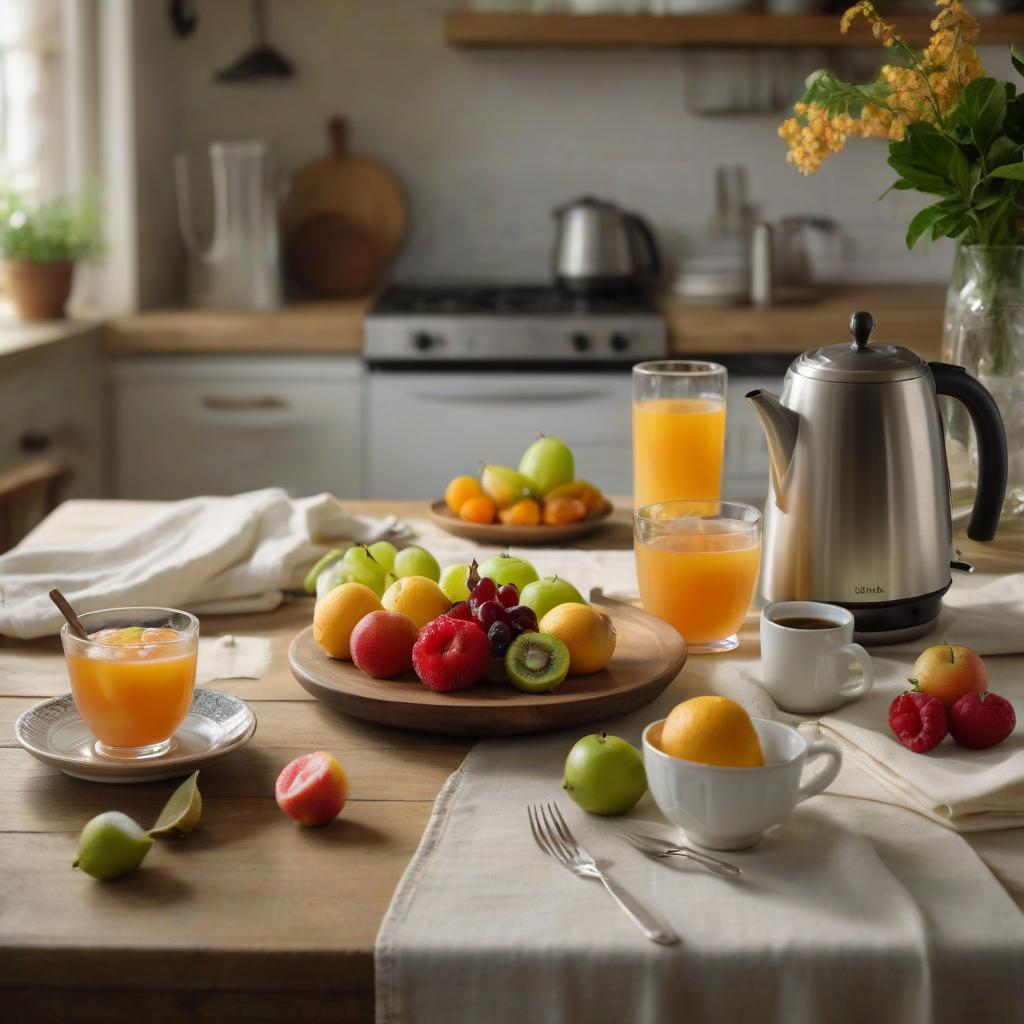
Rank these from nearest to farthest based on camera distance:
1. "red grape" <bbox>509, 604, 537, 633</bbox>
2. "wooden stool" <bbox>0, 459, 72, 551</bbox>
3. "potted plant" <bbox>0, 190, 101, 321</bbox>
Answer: "red grape" <bbox>509, 604, 537, 633</bbox>, "wooden stool" <bbox>0, 459, 72, 551</bbox>, "potted plant" <bbox>0, 190, 101, 321</bbox>

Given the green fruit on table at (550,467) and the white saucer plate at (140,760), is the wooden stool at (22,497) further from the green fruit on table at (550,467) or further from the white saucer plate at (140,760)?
the white saucer plate at (140,760)

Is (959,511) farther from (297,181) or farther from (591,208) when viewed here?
(297,181)

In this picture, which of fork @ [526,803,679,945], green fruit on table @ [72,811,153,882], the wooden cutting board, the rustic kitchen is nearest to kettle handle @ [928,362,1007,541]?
the rustic kitchen

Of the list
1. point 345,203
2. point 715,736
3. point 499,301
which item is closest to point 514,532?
point 715,736

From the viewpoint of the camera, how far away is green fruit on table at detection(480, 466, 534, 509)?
5.65 ft

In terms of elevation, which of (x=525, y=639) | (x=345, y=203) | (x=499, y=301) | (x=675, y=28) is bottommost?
(x=525, y=639)

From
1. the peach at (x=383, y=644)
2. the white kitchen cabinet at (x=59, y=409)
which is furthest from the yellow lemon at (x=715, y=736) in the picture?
the white kitchen cabinet at (x=59, y=409)

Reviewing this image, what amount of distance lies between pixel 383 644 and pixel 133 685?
21 centimetres

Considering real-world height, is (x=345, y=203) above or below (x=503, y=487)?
above

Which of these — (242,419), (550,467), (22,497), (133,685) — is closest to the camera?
(133,685)

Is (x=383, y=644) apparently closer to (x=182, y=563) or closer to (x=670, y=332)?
(x=182, y=563)

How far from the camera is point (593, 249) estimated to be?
3.46 m

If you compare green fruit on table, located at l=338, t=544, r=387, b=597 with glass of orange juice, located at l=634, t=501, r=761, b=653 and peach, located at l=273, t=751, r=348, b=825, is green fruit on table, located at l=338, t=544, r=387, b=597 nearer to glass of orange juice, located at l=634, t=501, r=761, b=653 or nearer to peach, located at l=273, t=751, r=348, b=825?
glass of orange juice, located at l=634, t=501, r=761, b=653

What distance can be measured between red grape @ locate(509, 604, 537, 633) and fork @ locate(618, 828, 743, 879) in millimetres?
239
